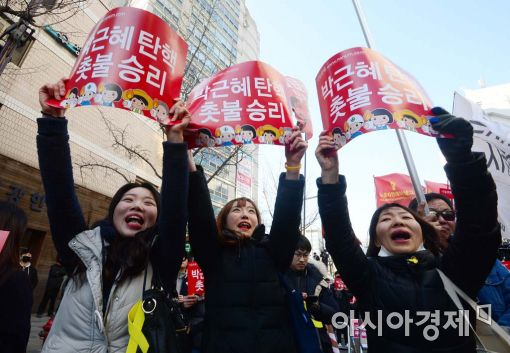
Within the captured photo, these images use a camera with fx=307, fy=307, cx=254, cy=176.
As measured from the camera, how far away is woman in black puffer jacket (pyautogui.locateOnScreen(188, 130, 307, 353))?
182 centimetres

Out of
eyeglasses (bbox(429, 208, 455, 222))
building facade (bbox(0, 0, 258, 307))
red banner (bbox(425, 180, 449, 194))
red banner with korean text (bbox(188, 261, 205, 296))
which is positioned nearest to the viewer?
eyeglasses (bbox(429, 208, 455, 222))

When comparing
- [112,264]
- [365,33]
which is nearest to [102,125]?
[365,33]

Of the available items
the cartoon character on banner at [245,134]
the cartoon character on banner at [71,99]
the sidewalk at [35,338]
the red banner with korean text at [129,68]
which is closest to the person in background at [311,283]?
the cartoon character on banner at [245,134]

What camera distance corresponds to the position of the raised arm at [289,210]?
84.4 inches

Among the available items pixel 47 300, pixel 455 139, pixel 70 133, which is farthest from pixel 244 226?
pixel 70 133

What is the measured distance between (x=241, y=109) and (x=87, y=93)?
984mm

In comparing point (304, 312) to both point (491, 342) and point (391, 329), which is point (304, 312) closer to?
point (391, 329)

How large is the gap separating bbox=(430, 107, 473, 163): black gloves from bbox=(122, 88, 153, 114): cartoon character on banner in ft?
5.53

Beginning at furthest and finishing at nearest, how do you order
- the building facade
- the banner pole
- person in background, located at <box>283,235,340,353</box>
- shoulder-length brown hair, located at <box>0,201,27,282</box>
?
the building facade < person in background, located at <box>283,235,340,353</box> < the banner pole < shoulder-length brown hair, located at <box>0,201,27,282</box>

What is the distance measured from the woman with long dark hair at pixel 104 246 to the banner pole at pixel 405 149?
2395 millimetres

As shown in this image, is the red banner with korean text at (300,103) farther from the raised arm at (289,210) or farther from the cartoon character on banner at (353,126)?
the cartoon character on banner at (353,126)

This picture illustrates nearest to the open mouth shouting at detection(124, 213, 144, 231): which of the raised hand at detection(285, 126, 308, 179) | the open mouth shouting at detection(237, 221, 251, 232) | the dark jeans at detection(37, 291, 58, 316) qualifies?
the open mouth shouting at detection(237, 221, 251, 232)

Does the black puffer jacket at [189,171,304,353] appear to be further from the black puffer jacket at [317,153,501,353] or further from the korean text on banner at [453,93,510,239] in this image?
the korean text on banner at [453,93,510,239]

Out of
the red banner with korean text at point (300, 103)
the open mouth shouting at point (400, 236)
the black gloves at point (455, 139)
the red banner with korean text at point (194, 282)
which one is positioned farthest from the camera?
the red banner with korean text at point (194, 282)
